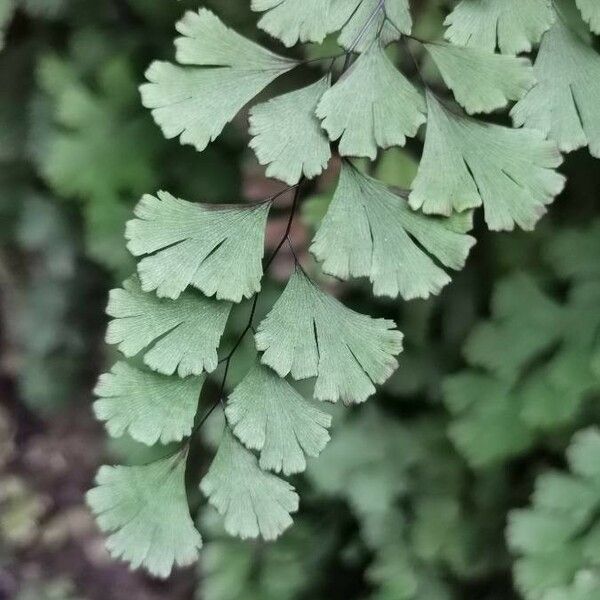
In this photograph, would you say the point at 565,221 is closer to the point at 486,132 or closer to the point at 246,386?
the point at 486,132

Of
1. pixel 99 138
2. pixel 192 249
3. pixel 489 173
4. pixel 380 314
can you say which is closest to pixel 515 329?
pixel 380 314

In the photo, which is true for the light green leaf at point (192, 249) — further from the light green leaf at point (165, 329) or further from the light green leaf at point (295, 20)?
the light green leaf at point (295, 20)

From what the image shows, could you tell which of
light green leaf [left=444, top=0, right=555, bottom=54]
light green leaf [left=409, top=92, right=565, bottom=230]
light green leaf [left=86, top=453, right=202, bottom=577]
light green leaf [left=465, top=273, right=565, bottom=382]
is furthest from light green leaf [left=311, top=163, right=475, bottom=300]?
light green leaf [left=465, top=273, right=565, bottom=382]

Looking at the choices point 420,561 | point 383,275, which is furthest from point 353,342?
point 420,561

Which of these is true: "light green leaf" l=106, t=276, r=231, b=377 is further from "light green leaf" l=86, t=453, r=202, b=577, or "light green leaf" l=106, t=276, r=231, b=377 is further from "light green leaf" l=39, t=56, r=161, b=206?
"light green leaf" l=39, t=56, r=161, b=206

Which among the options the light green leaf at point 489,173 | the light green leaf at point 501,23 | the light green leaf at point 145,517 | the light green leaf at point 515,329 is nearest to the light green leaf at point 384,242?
the light green leaf at point 489,173

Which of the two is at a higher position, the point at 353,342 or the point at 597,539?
the point at 353,342
